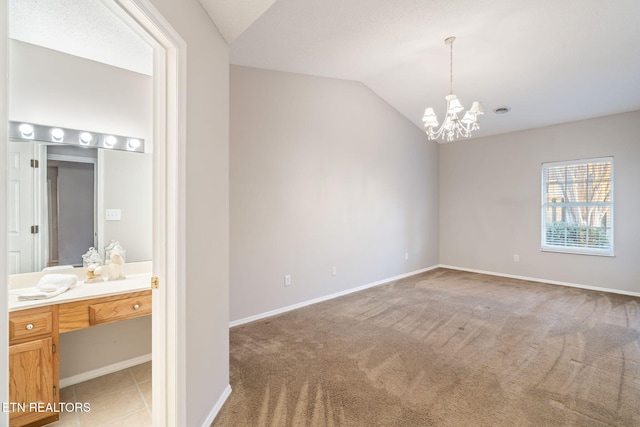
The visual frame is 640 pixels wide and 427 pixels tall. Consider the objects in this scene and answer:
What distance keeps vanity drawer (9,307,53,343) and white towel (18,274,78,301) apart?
0.12 metres

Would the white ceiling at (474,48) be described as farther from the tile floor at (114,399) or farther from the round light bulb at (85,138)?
the tile floor at (114,399)

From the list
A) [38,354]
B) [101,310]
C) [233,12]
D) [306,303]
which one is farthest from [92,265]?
[306,303]

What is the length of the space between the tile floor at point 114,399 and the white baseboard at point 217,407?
16.5 inches

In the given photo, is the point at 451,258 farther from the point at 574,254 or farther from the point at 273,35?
the point at 273,35

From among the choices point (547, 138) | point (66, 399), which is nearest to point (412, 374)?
point (66, 399)

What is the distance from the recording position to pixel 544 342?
8.86ft

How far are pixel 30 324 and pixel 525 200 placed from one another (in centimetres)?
645

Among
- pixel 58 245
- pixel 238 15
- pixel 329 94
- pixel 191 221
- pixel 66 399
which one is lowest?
pixel 66 399

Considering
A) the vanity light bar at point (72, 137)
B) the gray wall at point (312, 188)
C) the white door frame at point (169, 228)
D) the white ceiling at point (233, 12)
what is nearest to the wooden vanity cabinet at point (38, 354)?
the white door frame at point (169, 228)

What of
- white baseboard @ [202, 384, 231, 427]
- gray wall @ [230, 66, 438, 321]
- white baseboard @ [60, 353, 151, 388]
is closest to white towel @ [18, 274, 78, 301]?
white baseboard @ [60, 353, 151, 388]

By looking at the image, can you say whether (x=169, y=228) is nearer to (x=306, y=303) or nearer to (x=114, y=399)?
(x=114, y=399)

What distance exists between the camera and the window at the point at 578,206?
14.4 feet

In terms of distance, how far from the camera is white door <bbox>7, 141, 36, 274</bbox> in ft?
5.81

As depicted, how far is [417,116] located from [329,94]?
2.06 meters
